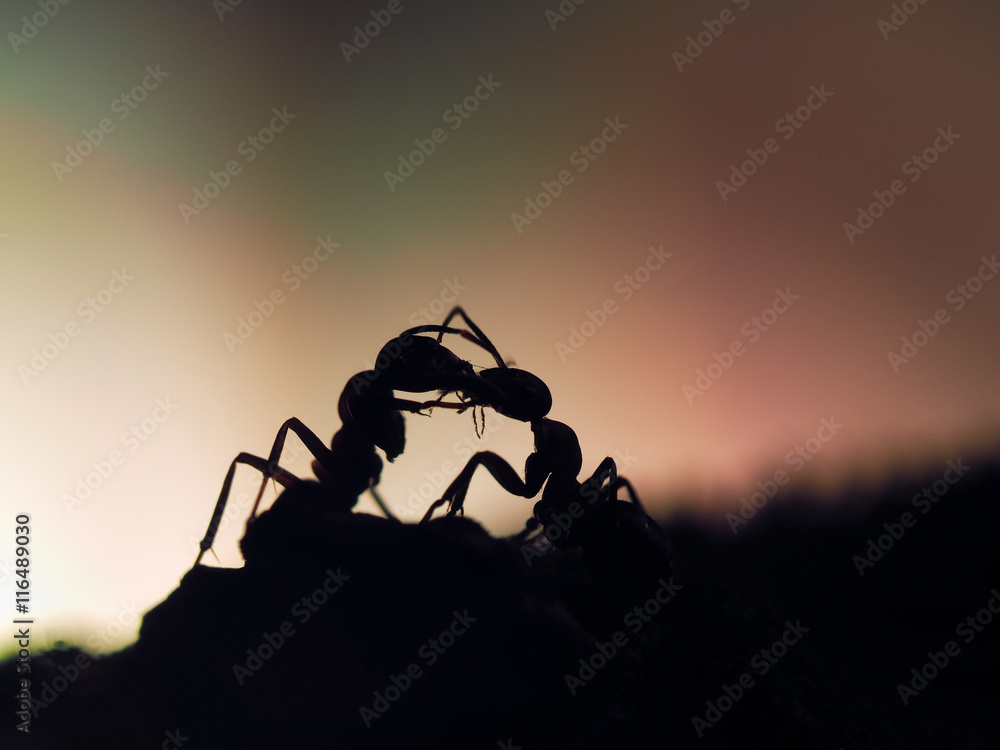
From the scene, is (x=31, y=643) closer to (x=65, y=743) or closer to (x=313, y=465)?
(x=65, y=743)

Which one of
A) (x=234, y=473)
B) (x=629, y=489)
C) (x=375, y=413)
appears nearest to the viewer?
(x=234, y=473)

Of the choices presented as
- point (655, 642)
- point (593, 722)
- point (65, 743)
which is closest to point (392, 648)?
point (593, 722)

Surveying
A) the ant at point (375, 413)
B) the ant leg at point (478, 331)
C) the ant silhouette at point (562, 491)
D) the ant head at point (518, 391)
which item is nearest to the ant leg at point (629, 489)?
the ant silhouette at point (562, 491)

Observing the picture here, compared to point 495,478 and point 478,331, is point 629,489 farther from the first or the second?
point 478,331

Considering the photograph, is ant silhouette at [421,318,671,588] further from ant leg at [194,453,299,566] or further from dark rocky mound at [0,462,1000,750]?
ant leg at [194,453,299,566]

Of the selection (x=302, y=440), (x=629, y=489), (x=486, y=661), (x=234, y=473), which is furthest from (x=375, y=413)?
(x=629, y=489)

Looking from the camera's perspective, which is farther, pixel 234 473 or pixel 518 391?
pixel 518 391

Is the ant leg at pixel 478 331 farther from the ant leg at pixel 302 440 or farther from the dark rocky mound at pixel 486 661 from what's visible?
the dark rocky mound at pixel 486 661

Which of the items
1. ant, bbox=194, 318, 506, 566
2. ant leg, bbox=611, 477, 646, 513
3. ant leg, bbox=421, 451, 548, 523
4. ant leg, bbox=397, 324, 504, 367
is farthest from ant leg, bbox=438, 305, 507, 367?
ant leg, bbox=611, 477, 646, 513
